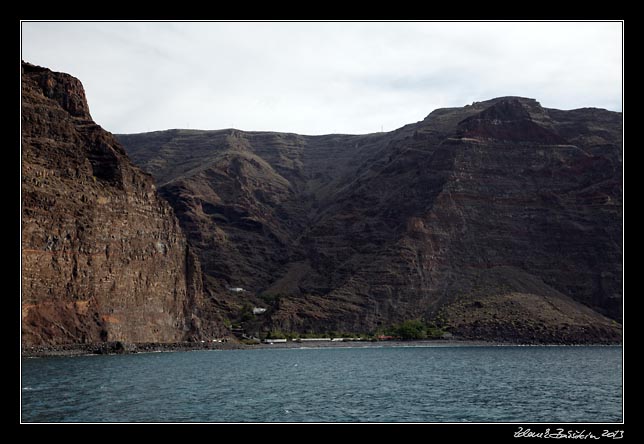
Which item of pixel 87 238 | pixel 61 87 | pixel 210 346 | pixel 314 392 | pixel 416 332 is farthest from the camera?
pixel 416 332

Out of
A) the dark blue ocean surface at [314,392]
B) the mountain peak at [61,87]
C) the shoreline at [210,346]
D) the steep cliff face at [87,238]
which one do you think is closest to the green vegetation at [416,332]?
the shoreline at [210,346]

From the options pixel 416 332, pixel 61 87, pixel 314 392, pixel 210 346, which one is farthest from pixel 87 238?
pixel 416 332

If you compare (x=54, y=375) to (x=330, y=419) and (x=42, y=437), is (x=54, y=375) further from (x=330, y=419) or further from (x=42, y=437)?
(x=42, y=437)

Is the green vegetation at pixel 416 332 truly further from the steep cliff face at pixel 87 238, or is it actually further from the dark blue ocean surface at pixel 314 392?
the dark blue ocean surface at pixel 314 392

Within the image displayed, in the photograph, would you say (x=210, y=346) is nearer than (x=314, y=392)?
No

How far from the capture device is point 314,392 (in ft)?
238

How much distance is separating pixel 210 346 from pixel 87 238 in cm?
4136

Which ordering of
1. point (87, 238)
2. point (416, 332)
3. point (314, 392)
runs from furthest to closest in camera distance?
point (416, 332) < point (87, 238) < point (314, 392)

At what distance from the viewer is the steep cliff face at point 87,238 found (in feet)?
412

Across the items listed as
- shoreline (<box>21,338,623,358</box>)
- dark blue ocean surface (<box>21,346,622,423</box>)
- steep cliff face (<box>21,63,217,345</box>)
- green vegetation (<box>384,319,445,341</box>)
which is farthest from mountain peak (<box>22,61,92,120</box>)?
green vegetation (<box>384,319,445,341</box>)

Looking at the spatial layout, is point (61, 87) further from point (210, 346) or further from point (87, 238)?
point (210, 346)

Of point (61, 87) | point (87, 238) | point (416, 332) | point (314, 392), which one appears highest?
point (61, 87)

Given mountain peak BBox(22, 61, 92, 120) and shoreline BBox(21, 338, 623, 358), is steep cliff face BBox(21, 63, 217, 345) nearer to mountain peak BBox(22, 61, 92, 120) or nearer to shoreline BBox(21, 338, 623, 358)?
mountain peak BBox(22, 61, 92, 120)

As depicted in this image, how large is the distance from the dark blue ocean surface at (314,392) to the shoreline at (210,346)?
8132 mm
